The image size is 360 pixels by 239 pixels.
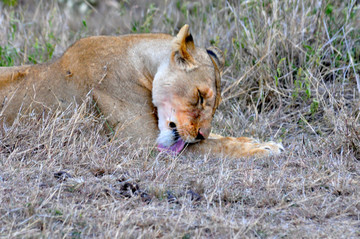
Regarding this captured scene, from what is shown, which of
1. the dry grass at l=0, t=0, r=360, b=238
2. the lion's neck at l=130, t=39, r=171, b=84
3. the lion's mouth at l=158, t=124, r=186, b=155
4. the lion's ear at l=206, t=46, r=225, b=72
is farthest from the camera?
the lion's ear at l=206, t=46, r=225, b=72

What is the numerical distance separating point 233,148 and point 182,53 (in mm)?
731

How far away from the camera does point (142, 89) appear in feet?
12.6

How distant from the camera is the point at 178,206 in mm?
2559

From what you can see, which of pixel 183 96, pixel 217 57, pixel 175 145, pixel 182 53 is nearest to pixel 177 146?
pixel 175 145

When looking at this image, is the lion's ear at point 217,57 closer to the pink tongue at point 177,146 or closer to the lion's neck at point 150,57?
the lion's neck at point 150,57

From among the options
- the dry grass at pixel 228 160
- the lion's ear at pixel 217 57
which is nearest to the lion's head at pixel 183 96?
the dry grass at pixel 228 160

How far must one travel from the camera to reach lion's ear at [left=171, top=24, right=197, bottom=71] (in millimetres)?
3787

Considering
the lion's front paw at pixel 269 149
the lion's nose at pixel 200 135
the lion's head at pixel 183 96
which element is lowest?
the lion's front paw at pixel 269 149

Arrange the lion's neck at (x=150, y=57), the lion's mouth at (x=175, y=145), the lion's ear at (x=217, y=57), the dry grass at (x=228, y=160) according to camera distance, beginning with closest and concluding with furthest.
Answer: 1. the dry grass at (x=228, y=160)
2. the lion's mouth at (x=175, y=145)
3. the lion's neck at (x=150, y=57)
4. the lion's ear at (x=217, y=57)

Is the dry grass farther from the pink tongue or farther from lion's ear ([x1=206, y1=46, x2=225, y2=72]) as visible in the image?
lion's ear ([x1=206, y1=46, x2=225, y2=72])

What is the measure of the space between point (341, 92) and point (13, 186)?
3229 millimetres

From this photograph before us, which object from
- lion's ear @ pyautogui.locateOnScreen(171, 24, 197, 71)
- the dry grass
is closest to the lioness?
lion's ear @ pyautogui.locateOnScreen(171, 24, 197, 71)

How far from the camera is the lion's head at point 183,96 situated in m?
3.73

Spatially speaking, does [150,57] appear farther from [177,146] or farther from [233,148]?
[233,148]
